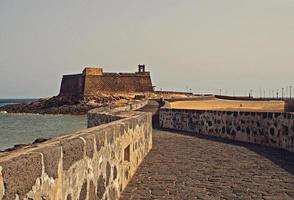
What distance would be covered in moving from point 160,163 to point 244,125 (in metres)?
4.64

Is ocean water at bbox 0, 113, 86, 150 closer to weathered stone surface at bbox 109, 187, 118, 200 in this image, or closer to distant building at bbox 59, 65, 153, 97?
weathered stone surface at bbox 109, 187, 118, 200

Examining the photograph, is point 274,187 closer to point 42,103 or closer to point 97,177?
point 97,177

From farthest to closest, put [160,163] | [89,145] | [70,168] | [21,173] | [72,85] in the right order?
[72,85], [160,163], [89,145], [70,168], [21,173]

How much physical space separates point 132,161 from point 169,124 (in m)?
11.7

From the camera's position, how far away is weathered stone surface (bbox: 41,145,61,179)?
2.70 meters

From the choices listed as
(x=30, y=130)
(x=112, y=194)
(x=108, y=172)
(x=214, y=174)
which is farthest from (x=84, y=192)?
(x=30, y=130)

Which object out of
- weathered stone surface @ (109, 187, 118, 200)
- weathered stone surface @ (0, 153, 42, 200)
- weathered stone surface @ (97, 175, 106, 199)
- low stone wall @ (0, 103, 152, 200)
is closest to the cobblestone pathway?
weathered stone surface @ (109, 187, 118, 200)

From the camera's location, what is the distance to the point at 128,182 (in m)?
6.46

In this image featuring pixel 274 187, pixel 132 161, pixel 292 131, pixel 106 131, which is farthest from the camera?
pixel 292 131

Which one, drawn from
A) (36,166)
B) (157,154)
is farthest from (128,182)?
(36,166)

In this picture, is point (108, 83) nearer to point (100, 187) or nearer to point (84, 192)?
point (100, 187)

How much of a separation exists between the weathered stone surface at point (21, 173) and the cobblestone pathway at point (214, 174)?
320cm

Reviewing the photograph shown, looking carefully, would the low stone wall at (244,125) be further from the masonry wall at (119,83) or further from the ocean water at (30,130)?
the masonry wall at (119,83)

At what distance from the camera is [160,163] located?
8.32m
